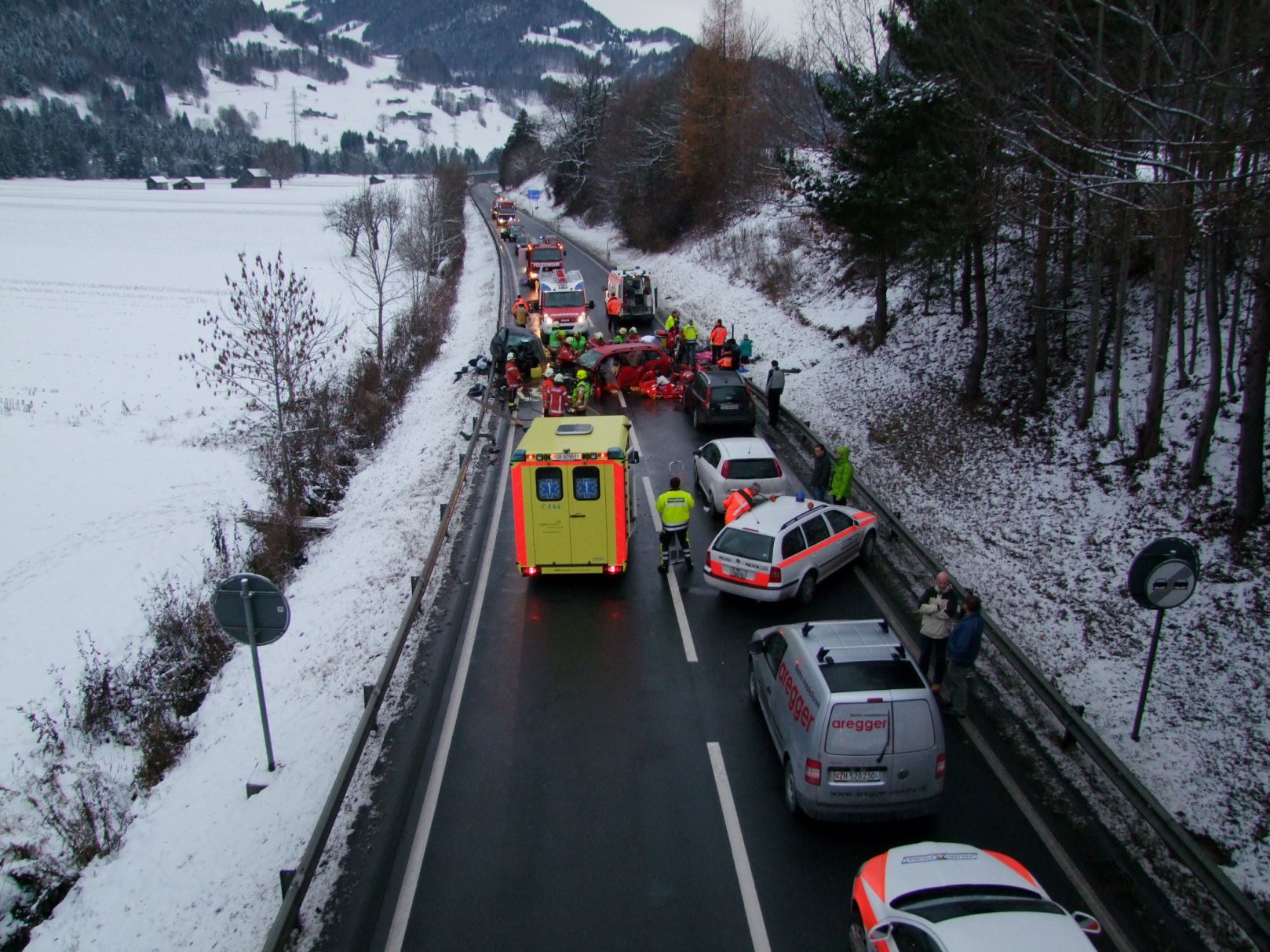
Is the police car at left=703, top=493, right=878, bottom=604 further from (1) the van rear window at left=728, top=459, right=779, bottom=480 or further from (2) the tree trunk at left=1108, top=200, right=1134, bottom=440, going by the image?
(2) the tree trunk at left=1108, top=200, right=1134, bottom=440

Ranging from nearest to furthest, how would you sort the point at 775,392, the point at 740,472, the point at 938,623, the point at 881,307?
the point at 938,623, the point at 740,472, the point at 775,392, the point at 881,307

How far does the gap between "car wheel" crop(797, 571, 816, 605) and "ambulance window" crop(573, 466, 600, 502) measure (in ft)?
11.0

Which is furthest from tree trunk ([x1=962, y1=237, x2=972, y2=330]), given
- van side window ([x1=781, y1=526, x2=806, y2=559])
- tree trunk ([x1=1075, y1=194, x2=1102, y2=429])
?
van side window ([x1=781, y1=526, x2=806, y2=559])

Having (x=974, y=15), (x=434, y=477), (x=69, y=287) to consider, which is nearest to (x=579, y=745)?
(x=434, y=477)

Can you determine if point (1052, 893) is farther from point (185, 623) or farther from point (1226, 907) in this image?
point (185, 623)

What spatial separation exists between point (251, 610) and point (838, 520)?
28.8ft

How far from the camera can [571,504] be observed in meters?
13.3

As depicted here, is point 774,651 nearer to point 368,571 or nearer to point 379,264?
point 368,571

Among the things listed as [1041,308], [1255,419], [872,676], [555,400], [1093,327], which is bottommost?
[872,676]

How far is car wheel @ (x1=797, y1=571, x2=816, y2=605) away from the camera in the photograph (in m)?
12.9

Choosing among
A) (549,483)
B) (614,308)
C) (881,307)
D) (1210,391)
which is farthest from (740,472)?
(614,308)

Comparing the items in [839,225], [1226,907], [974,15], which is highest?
[974,15]

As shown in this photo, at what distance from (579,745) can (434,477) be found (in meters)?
11.1

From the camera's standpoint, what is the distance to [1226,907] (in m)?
6.67
